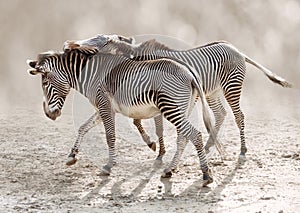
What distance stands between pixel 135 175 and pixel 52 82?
4.54 ft

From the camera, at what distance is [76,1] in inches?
582

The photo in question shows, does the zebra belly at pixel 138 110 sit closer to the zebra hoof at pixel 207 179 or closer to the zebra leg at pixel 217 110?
the zebra hoof at pixel 207 179

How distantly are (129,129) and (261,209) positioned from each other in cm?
374

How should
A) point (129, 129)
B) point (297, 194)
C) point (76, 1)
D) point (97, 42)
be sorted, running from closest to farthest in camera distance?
point (297, 194) < point (97, 42) < point (129, 129) < point (76, 1)

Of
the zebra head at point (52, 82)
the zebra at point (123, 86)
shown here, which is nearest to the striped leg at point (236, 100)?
the zebra at point (123, 86)

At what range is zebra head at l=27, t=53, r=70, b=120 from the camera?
628 cm

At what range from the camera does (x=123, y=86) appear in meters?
6.20

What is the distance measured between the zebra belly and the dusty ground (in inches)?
27.7

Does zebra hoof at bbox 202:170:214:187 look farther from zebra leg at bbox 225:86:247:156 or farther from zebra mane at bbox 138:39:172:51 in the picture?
zebra mane at bbox 138:39:172:51

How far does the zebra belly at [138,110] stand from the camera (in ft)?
19.9

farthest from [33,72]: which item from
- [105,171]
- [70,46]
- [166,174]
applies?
[166,174]

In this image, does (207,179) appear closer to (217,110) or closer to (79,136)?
(79,136)

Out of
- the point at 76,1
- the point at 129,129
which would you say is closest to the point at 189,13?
the point at 76,1

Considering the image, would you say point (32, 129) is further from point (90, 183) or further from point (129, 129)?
point (90, 183)
